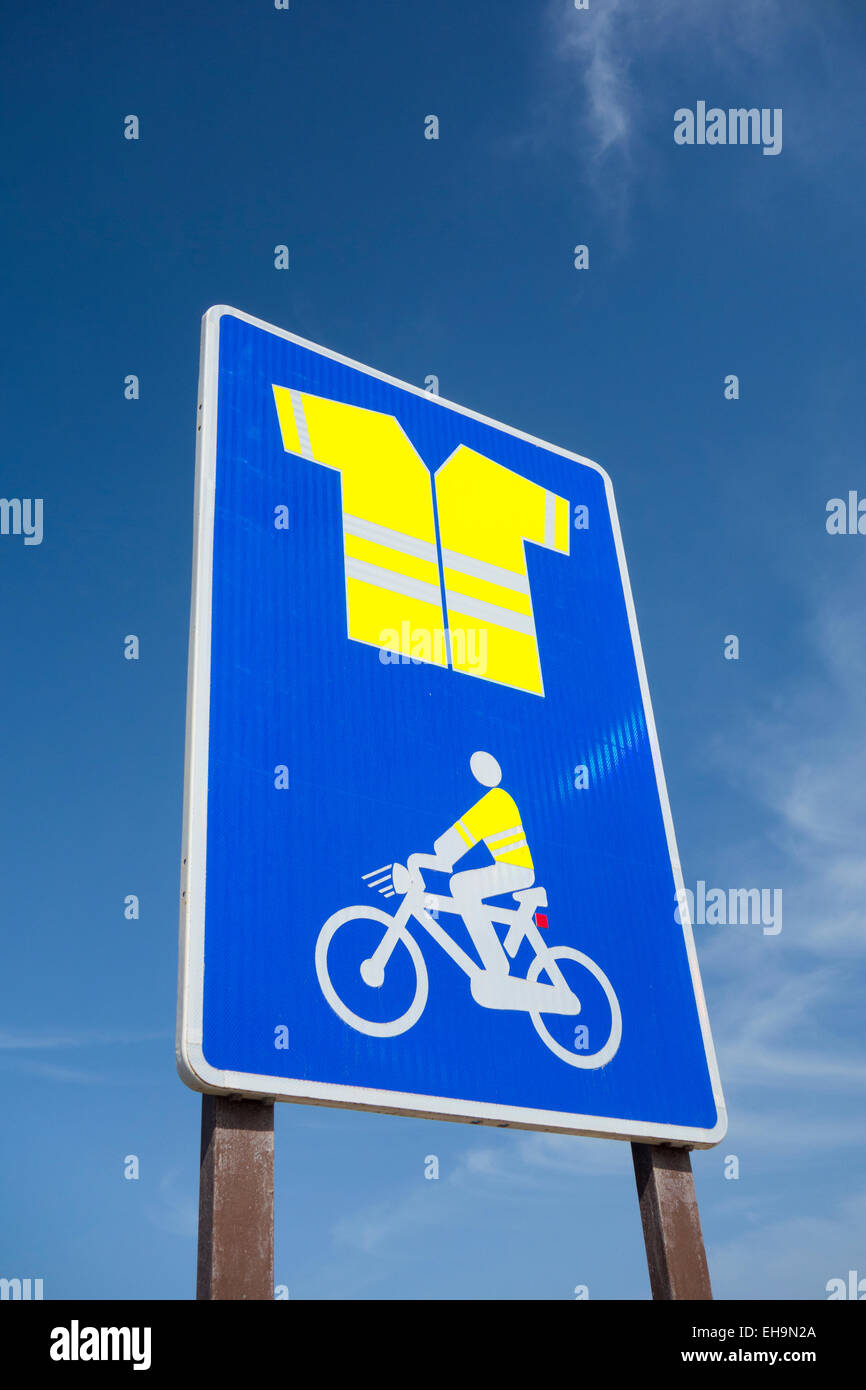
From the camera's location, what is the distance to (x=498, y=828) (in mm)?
10305

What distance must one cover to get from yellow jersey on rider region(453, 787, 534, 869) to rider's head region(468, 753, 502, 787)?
0.09 metres

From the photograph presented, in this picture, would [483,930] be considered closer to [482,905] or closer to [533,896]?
[482,905]

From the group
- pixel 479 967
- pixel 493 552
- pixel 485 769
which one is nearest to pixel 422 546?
pixel 493 552

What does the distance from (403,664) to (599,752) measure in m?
2.39

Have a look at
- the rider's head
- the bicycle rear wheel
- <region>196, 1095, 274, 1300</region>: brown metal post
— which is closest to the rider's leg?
the bicycle rear wheel

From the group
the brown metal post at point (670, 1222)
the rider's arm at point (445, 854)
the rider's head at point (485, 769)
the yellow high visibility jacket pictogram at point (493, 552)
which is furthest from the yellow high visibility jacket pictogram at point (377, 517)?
the brown metal post at point (670, 1222)

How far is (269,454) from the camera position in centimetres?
1049

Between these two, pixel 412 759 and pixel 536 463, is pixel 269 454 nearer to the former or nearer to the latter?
pixel 412 759

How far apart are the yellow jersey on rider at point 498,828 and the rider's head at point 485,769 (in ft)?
0.28

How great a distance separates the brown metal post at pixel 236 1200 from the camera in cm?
734

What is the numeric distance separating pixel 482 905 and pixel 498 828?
79cm

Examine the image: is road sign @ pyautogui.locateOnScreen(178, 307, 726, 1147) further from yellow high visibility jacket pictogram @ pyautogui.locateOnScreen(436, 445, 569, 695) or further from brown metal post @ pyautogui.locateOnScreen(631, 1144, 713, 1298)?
brown metal post @ pyautogui.locateOnScreen(631, 1144, 713, 1298)

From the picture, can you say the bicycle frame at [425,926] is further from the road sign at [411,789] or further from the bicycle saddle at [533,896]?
the bicycle saddle at [533,896]
